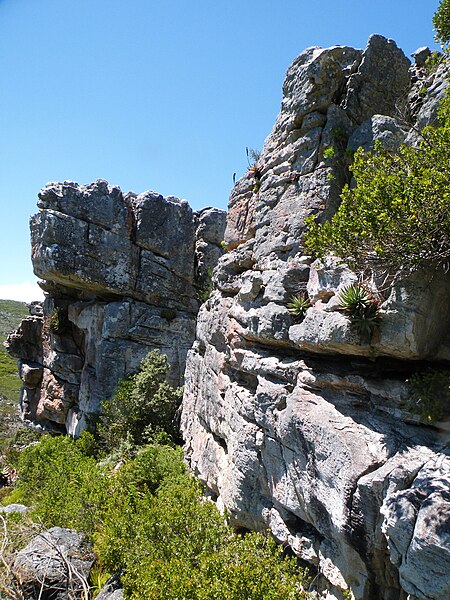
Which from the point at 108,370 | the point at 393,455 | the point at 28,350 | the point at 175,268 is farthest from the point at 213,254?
the point at 393,455

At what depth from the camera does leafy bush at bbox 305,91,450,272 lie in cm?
700

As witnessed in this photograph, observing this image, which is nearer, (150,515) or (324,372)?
(324,372)

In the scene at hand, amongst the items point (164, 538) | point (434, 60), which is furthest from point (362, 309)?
point (434, 60)

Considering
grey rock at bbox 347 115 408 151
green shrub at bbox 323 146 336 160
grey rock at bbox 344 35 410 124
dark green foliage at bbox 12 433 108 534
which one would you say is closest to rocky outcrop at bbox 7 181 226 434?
dark green foliage at bbox 12 433 108 534

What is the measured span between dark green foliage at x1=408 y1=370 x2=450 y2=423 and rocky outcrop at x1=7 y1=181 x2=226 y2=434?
20479 mm

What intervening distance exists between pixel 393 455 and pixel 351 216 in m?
4.91

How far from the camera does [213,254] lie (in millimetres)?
29625

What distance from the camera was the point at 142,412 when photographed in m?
21.8

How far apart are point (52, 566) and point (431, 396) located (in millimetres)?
11282

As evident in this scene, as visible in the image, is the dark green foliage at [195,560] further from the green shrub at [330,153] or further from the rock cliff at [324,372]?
the green shrub at [330,153]

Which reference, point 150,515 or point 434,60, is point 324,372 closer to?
point 150,515

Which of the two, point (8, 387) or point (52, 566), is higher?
point (52, 566)

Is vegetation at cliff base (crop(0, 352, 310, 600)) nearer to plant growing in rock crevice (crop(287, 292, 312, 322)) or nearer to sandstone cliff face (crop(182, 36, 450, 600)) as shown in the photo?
sandstone cliff face (crop(182, 36, 450, 600))

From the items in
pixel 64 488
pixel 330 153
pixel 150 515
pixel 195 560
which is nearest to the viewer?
pixel 195 560
